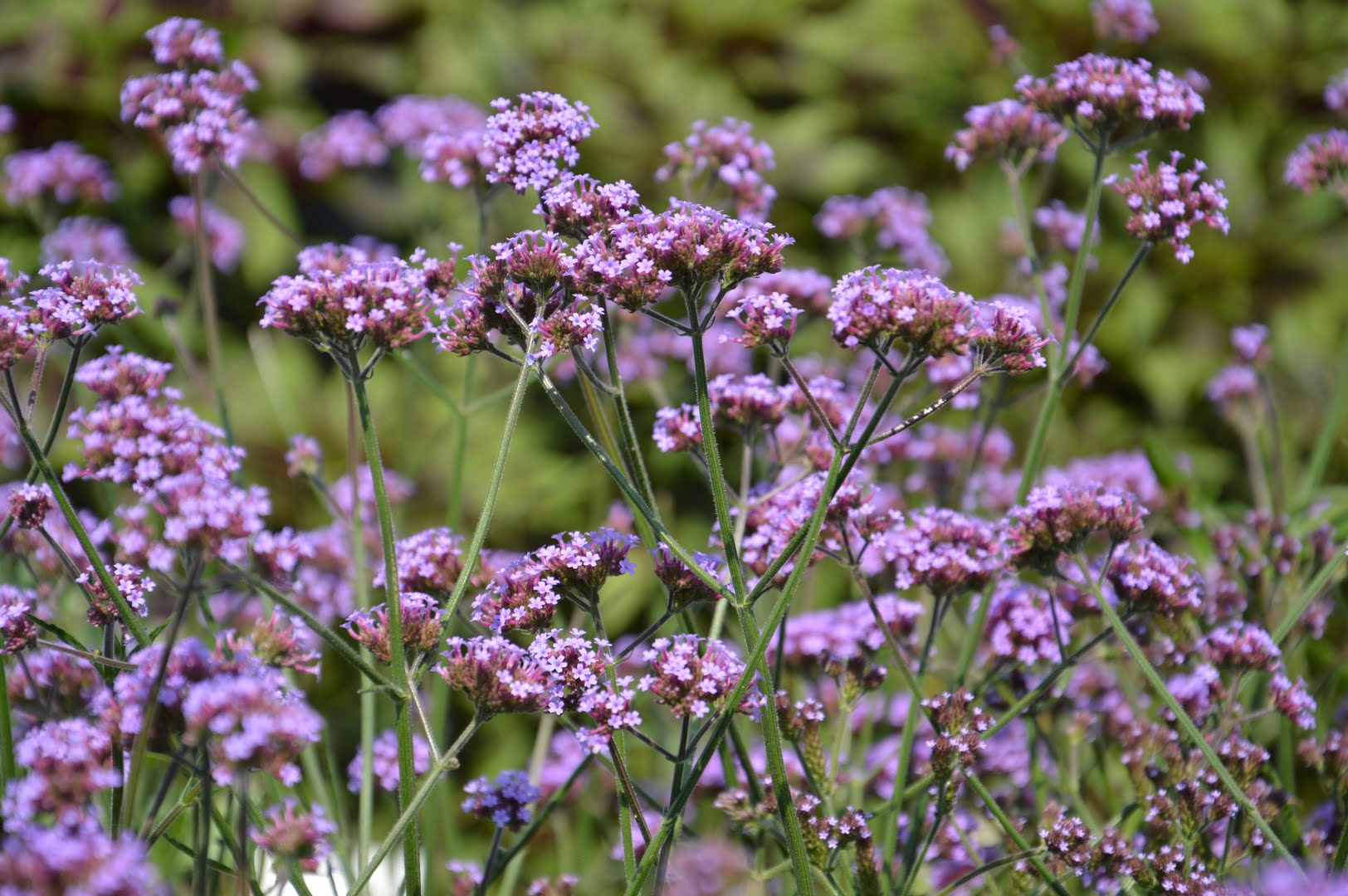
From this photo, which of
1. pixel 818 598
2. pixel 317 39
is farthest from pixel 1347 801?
pixel 317 39

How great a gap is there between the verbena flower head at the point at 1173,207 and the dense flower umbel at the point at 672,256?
0.49 m

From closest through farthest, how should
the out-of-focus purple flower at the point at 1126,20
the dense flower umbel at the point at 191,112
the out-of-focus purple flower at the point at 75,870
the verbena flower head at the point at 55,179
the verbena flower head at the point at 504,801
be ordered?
the out-of-focus purple flower at the point at 75,870
the verbena flower head at the point at 504,801
the dense flower umbel at the point at 191,112
the out-of-focus purple flower at the point at 1126,20
the verbena flower head at the point at 55,179

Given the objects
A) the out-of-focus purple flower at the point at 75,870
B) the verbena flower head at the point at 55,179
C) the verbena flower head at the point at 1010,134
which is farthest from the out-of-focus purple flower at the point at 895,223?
the out-of-focus purple flower at the point at 75,870

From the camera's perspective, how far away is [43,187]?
212 centimetres

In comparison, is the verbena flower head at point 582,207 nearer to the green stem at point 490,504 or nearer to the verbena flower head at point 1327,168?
the green stem at point 490,504

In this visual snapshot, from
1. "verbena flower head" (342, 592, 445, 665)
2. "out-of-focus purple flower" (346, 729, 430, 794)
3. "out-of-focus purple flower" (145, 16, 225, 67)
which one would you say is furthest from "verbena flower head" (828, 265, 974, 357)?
"out-of-focus purple flower" (145, 16, 225, 67)

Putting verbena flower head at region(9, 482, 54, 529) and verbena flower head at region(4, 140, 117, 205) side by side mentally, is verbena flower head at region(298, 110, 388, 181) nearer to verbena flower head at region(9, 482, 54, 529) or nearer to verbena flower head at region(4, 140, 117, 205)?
verbena flower head at region(4, 140, 117, 205)

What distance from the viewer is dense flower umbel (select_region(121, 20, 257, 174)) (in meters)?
1.54

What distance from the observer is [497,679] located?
0.99 metres

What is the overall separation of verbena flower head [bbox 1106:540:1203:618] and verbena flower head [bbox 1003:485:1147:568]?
0.12 ft

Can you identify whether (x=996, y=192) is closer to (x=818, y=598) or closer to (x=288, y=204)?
(x=818, y=598)

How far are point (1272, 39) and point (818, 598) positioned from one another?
2578 millimetres

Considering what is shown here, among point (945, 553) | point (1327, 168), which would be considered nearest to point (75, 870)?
point (945, 553)

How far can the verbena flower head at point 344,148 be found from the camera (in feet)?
7.90
